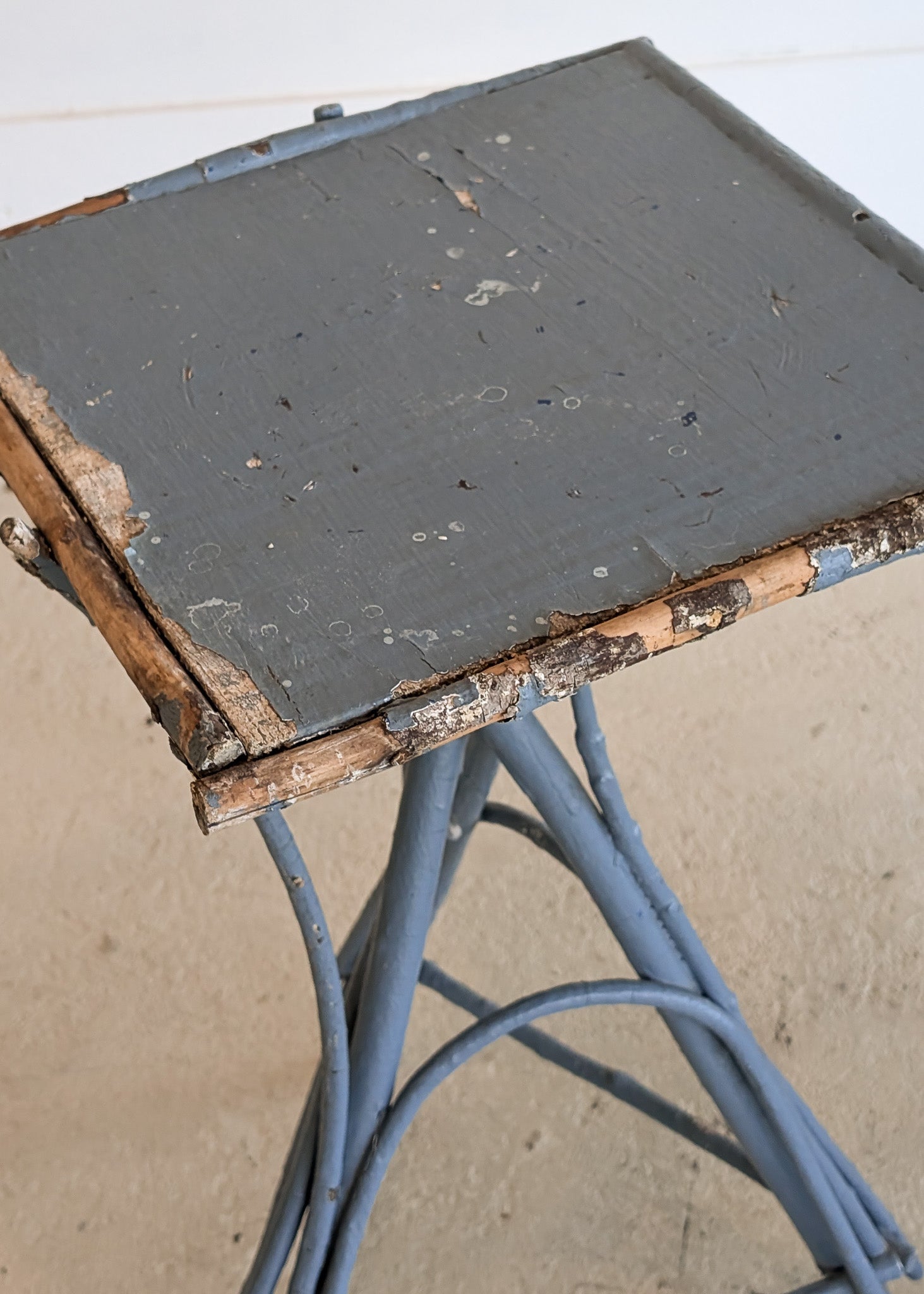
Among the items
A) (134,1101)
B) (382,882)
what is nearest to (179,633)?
(382,882)

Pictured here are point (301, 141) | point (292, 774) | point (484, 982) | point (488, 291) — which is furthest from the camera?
point (484, 982)

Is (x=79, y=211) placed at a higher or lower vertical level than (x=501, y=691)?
higher

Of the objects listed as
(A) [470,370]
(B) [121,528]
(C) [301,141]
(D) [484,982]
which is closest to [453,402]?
(A) [470,370]

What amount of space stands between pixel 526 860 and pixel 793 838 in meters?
0.36

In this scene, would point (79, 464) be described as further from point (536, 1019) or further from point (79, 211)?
point (536, 1019)

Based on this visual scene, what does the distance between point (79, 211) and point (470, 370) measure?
0.33m

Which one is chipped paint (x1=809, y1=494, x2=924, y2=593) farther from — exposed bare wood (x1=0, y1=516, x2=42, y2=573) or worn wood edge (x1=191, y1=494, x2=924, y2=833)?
exposed bare wood (x1=0, y1=516, x2=42, y2=573)

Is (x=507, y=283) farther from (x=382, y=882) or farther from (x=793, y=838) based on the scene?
(x=793, y=838)

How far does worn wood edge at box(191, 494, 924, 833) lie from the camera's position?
570 millimetres

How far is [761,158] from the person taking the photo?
89 centimetres

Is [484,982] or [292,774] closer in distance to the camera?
[292,774]

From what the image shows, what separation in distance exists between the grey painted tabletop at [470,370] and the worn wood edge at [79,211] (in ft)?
0.03

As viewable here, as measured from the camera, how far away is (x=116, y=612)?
64 cm

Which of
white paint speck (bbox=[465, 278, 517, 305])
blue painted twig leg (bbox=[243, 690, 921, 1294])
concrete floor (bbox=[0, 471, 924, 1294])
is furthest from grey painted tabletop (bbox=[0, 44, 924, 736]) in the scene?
concrete floor (bbox=[0, 471, 924, 1294])
